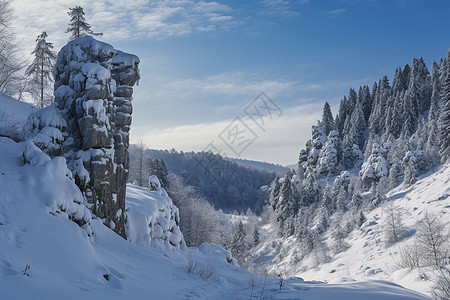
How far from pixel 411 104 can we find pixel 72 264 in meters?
73.2

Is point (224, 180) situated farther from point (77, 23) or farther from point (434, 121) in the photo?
Result: point (77, 23)

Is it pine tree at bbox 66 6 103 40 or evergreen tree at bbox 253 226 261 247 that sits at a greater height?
pine tree at bbox 66 6 103 40

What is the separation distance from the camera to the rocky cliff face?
508 inches

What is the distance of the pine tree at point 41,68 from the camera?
1092 inches

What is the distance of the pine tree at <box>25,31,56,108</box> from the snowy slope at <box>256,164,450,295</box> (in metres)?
32.7

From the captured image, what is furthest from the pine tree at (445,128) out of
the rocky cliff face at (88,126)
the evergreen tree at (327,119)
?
the rocky cliff face at (88,126)

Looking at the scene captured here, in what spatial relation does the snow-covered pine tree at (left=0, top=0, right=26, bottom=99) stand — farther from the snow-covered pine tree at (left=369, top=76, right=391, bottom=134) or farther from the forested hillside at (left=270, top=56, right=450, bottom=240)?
the snow-covered pine tree at (left=369, top=76, right=391, bottom=134)

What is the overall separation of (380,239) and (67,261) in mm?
36447

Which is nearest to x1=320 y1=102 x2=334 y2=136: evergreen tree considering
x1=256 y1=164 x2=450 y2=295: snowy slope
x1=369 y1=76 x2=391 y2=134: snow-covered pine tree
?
x1=369 y1=76 x2=391 y2=134: snow-covered pine tree

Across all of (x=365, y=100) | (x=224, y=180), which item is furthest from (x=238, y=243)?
(x=224, y=180)

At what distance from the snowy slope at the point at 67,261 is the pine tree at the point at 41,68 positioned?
778 inches

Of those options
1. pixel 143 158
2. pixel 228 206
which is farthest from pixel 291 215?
pixel 228 206

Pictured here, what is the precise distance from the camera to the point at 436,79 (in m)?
65.2

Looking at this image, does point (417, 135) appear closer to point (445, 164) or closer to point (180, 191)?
point (445, 164)
